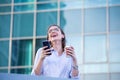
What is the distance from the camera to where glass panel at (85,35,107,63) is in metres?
18.0

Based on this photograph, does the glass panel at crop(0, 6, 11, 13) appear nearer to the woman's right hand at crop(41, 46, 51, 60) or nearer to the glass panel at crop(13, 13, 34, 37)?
the glass panel at crop(13, 13, 34, 37)

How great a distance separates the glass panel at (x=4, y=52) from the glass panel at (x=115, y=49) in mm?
4685

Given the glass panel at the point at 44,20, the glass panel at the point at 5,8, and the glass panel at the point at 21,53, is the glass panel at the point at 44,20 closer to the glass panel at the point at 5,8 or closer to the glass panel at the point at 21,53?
the glass panel at the point at 21,53

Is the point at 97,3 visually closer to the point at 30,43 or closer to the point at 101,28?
the point at 101,28

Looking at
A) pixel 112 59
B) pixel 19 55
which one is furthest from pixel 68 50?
pixel 19 55

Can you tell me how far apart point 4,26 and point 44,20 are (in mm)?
1938

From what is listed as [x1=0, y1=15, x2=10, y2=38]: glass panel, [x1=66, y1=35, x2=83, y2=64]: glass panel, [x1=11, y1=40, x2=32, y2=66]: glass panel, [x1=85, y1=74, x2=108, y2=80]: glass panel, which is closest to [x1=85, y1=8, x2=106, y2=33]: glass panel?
[x1=66, y1=35, x2=83, y2=64]: glass panel

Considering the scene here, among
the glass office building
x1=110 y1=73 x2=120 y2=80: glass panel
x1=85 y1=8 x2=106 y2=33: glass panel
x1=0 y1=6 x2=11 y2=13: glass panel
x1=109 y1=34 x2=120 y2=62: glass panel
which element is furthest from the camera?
x1=0 y1=6 x2=11 y2=13: glass panel

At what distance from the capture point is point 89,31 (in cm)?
1838

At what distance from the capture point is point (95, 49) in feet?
59.2

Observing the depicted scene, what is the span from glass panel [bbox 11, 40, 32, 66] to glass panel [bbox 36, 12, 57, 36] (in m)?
0.75

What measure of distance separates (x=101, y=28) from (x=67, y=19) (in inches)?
60.3

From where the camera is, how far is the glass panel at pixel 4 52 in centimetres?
1903

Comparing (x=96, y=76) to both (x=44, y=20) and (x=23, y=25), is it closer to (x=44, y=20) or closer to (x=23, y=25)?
(x=44, y=20)
